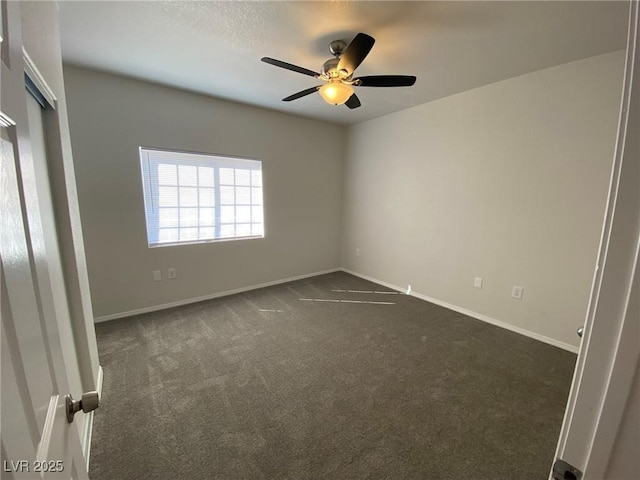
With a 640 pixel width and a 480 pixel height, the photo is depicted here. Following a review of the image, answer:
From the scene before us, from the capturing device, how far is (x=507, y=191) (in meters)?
2.70

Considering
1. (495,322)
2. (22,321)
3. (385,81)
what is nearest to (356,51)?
(385,81)

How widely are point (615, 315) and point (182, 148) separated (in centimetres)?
352

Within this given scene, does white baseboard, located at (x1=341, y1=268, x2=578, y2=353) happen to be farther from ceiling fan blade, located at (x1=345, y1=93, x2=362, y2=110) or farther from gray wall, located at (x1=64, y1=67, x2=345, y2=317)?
ceiling fan blade, located at (x1=345, y1=93, x2=362, y2=110)

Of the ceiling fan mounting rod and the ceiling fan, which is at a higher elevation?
the ceiling fan mounting rod

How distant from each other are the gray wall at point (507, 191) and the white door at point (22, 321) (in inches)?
129

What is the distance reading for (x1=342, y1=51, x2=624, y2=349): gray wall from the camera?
87.7 inches

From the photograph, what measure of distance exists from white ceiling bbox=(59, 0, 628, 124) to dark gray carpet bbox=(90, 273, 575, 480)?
2.45 meters

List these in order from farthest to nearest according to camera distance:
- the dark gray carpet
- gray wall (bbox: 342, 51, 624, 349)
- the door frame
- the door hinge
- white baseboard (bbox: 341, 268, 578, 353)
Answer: white baseboard (bbox: 341, 268, 578, 353), gray wall (bbox: 342, 51, 624, 349), the dark gray carpet, the door frame, the door hinge

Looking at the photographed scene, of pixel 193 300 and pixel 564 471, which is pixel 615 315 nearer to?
pixel 564 471

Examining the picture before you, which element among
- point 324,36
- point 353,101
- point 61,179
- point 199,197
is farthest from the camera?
point 199,197

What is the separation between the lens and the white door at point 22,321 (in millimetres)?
405

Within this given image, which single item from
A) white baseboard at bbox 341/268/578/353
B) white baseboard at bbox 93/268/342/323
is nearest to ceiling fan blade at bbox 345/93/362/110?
white baseboard at bbox 341/268/578/353

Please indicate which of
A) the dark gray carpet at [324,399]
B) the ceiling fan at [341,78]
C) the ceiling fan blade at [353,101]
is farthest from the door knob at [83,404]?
the ceiling fan blade at [353,101]

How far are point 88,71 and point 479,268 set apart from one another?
4.38 meters
